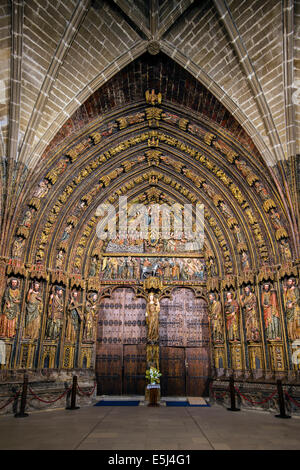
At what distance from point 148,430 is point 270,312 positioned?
17.5 ft

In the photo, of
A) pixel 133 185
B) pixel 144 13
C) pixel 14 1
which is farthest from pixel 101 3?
pixel 133 185

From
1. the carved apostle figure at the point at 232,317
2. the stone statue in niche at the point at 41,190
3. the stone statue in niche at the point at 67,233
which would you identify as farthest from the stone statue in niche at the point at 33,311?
the carved apostle figure at the point at 232,317

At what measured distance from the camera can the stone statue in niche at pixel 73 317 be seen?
10.1 m

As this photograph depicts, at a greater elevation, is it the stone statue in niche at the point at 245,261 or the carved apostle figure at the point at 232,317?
the stone statue in niche at the point at 245,261

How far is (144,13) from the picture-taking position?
9.18 m

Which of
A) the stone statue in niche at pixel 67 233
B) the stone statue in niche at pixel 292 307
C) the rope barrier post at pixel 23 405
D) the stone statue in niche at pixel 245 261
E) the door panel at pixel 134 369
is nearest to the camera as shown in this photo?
the rope barrier post at pixel 23 405

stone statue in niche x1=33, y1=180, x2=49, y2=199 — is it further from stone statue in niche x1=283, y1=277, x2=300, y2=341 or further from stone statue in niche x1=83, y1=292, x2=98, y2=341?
stone statue in niche x1=283, y1=277, x2=300, y2=341

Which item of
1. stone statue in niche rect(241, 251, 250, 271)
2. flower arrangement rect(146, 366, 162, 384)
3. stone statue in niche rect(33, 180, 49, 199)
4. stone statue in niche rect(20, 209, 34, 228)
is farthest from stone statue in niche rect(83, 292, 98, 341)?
stone statue in niche rect(241, 251, 250, 271)

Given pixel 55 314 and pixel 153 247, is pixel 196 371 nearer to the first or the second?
pixel 153 247

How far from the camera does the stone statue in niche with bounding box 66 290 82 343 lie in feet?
33.1

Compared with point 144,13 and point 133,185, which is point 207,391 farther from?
point 144,13

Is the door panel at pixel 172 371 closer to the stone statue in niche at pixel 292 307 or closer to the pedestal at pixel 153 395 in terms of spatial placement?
the pedestal at pixel 153 395

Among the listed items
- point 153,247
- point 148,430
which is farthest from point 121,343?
point 148,430

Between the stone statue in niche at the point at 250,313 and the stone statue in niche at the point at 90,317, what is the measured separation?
5.21m
